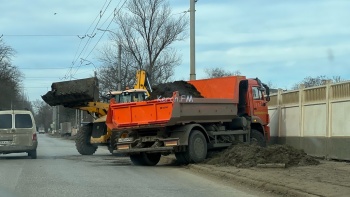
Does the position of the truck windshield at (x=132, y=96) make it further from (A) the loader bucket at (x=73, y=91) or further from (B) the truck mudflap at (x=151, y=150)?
(B) the truck mudflap at (x=151, y=150)

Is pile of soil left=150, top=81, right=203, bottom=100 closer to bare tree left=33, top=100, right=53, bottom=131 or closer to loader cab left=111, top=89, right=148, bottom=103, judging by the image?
loader cab left=111, top=89, right=148, bottom=103

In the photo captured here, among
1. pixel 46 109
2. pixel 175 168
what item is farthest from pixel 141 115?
pixel 46 109

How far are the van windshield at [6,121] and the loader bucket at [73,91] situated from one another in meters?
2.55

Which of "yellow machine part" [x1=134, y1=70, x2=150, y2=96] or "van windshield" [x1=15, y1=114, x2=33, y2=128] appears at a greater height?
"yellow machine part" [x1=134, y1=70, x2=150, y2=96]

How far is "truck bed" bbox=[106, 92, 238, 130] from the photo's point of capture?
15.9 metres

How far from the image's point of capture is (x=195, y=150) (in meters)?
16.6

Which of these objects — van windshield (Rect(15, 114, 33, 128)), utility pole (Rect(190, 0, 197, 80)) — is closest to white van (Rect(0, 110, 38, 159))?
van windshield (Rect(15, 114, 33, 128))

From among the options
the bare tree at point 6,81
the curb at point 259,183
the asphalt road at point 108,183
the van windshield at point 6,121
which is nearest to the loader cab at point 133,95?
the van windshield at point 6,121

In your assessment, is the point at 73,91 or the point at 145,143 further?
the point at 73,91

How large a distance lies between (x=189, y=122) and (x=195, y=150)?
0.97 meters

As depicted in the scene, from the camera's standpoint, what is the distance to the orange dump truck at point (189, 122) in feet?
53.2

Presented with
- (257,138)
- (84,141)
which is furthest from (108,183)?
Answer: (84,141)

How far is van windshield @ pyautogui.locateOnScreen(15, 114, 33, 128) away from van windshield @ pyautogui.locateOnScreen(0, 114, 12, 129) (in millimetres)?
266

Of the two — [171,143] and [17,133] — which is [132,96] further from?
[171,143]
